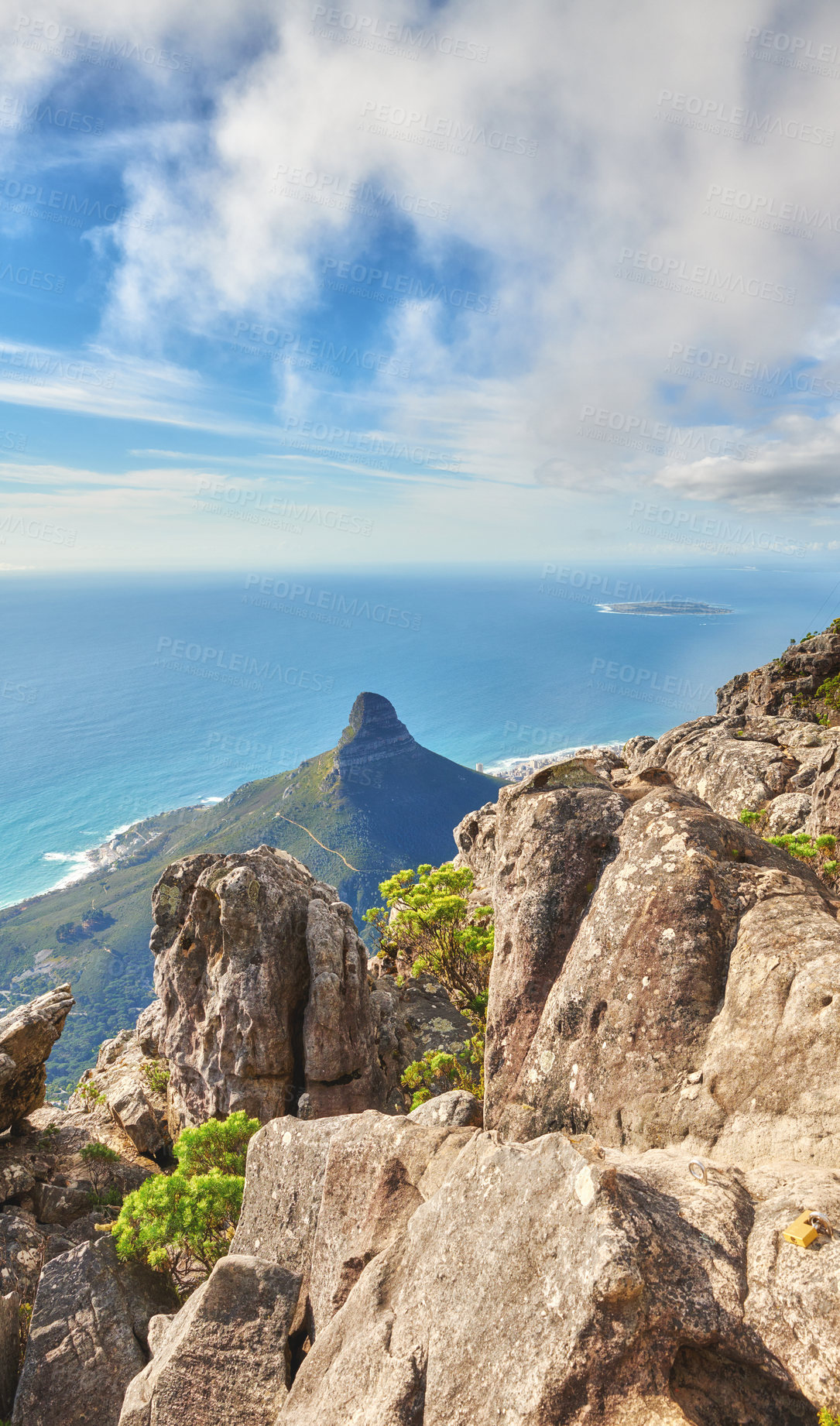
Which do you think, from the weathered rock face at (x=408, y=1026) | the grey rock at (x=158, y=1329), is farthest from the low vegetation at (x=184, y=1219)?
the weathered rock face at (x=408, y=1026)

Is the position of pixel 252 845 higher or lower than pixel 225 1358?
lower

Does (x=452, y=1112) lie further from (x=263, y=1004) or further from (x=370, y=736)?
(x=370, y=736)

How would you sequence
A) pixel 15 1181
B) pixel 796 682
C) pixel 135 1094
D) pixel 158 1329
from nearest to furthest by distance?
pixel 158 1329 < pixel 15 1181 < pixel 135 1094 < pixel 796 682

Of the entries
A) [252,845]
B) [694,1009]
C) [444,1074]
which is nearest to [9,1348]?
[444,1074]

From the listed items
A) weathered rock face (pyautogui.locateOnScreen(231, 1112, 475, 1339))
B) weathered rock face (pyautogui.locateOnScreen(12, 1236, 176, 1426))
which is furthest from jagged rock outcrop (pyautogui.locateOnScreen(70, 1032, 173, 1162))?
weathered rock face (pyautogui.locateOnScreen(231, 1112, 475, 1339))

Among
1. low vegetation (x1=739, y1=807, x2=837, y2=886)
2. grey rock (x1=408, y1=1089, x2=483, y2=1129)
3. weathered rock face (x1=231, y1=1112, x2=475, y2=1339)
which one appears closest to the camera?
weathered rock face (x1=231, y1=1112, x2=475, y2=1339)

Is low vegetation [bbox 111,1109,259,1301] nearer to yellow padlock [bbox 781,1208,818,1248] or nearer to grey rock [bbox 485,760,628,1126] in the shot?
grey rock [bbox 485,760,628,1126]
